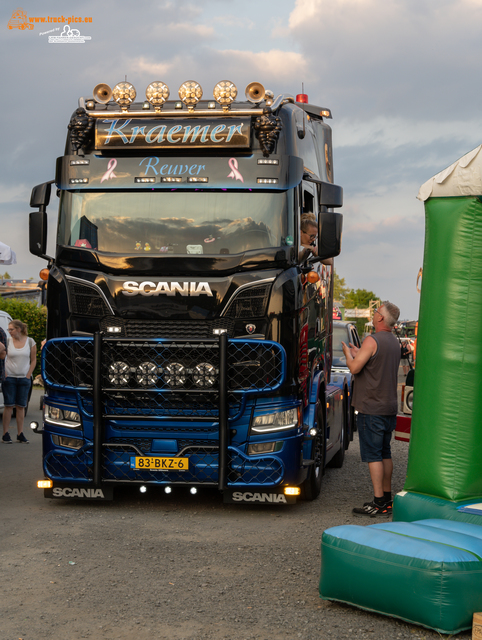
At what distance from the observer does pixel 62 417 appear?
7.70 meters

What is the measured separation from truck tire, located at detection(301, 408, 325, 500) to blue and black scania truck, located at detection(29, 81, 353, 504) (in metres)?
0.45

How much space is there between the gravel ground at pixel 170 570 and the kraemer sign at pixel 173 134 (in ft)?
11.8

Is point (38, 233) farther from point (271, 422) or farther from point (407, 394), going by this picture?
point (407, 394)

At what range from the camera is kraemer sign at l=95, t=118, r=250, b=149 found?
25.0 ft

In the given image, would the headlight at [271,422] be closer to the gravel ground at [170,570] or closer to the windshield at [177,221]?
the gravel ground at [170,570]

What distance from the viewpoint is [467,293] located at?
5988 millimetres

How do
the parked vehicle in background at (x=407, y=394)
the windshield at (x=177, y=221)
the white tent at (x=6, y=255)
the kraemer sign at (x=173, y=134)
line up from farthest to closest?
1. the white tent at (x=6, y=255)
2. the parked vehicle in background at (x=407, y=394)
3. the kraemer sign at (x=173, y=134)
4. the windshield at (x=177, y=221)

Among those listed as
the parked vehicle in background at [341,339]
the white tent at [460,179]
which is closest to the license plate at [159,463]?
the white tent at [460,179]

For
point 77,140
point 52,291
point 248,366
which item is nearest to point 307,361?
point 248,366

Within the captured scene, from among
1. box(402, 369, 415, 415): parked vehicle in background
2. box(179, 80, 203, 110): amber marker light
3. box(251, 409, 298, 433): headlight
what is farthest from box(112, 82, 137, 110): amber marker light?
box(402, 369, 415, 415): parked vehicle in background

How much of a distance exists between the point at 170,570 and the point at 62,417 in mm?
2374

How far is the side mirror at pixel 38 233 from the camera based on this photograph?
797 cm

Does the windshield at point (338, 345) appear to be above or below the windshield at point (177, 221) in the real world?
below

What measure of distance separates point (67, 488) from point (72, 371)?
1261mm
